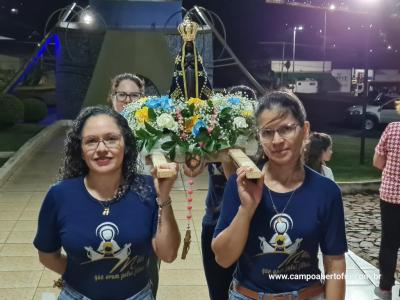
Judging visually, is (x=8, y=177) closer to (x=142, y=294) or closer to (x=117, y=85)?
(x=117, y=85)

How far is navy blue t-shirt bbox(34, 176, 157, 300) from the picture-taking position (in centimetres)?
223

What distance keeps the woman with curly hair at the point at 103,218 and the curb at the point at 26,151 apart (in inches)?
279

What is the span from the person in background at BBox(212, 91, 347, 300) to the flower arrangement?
1.74 feet

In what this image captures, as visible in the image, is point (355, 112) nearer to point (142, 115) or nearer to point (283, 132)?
point (142, 115)

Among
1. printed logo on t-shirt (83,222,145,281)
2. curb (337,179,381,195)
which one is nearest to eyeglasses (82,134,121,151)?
printed logo on t-shirt (83,222,145,281)

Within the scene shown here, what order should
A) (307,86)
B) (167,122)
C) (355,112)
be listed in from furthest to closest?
(307,86), (355,112), (167,122)

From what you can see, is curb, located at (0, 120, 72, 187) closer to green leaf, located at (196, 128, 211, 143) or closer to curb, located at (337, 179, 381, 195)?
curb, located at (337, 179, 381, 195)

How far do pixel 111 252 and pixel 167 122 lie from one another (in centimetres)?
81

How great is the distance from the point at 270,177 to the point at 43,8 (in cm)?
4034

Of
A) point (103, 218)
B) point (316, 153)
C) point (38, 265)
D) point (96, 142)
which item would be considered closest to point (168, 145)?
point (96, 142)

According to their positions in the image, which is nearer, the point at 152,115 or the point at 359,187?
the point at 152,115

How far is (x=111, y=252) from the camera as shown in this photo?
224 centimetres

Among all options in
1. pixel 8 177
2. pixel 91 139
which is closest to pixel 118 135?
pixel 91 139

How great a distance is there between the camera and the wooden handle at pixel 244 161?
6.89 feet
